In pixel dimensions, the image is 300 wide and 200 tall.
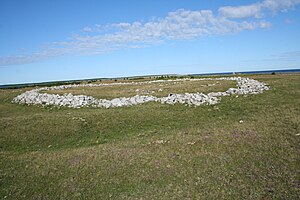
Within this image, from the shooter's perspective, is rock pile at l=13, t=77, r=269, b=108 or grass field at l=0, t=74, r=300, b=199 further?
rock pile at l=13, t=77, r=269, b=108

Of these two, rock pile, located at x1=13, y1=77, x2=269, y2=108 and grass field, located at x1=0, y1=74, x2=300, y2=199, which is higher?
rock pile, located at x1=13, y1=77, x2=269, y2=108

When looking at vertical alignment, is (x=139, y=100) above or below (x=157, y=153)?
above

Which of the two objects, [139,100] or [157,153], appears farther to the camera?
[139,100]

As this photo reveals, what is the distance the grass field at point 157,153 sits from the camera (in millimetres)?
15805

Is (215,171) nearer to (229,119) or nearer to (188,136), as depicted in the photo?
(188,136)

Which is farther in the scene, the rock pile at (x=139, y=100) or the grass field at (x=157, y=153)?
the rock pile at (x=139, y=100)

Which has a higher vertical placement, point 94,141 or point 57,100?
point 57,100

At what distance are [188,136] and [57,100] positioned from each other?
26392 mm

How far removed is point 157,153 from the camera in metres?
20.8

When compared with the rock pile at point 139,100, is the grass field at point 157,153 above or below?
below

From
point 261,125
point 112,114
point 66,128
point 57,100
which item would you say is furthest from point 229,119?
point 57,100

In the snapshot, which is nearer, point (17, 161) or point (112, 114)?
point (17, 161)

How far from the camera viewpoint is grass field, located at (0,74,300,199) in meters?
15.8

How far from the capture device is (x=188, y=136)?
24297mm
